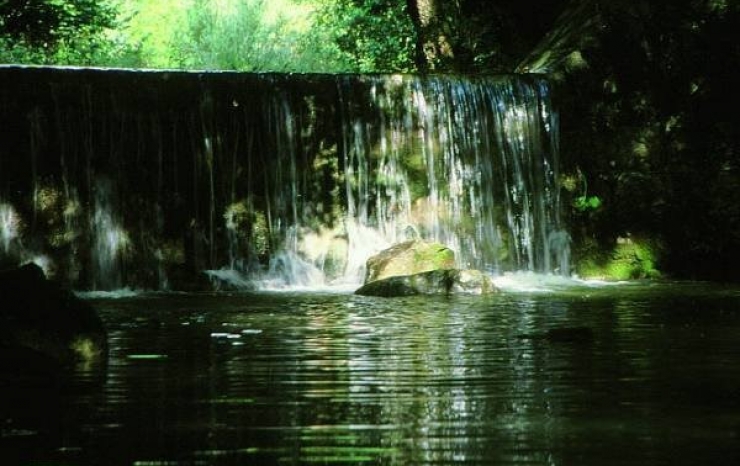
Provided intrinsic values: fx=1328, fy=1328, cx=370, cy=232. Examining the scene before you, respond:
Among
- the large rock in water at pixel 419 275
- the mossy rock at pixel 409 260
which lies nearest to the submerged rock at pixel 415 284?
the large rock in water at pixel 419 275

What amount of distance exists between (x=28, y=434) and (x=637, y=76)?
13.4 meters

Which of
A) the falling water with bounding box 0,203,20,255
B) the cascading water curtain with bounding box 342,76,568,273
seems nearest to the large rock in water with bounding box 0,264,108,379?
the falling water with bounding box 0,203,20,255

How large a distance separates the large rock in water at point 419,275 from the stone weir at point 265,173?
1.48 metres

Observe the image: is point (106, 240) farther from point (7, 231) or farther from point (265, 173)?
point (265, 173)

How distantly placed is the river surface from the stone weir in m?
5.55

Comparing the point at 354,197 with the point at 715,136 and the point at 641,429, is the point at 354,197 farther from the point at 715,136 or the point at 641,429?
the point at 641,429

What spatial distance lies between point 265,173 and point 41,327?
943cm

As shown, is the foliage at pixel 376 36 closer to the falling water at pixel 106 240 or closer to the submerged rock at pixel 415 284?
the falling water at pixel 106 240

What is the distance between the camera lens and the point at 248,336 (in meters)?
8.09

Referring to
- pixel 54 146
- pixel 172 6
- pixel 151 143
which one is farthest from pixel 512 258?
pixel 172 6

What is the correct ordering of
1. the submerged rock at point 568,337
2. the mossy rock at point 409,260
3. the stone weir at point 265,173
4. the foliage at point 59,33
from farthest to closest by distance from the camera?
the foliage at point 59,33
the stone weir at point 265,173
the mossy rock at point 409,260
the submerged rock at point 568,337

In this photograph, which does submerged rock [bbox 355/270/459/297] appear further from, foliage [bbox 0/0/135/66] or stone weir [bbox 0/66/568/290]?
foliage [bbox 0/0/135/66]

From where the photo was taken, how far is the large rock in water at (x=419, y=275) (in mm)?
12367

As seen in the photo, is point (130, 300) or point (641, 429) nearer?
point (641, 429)
